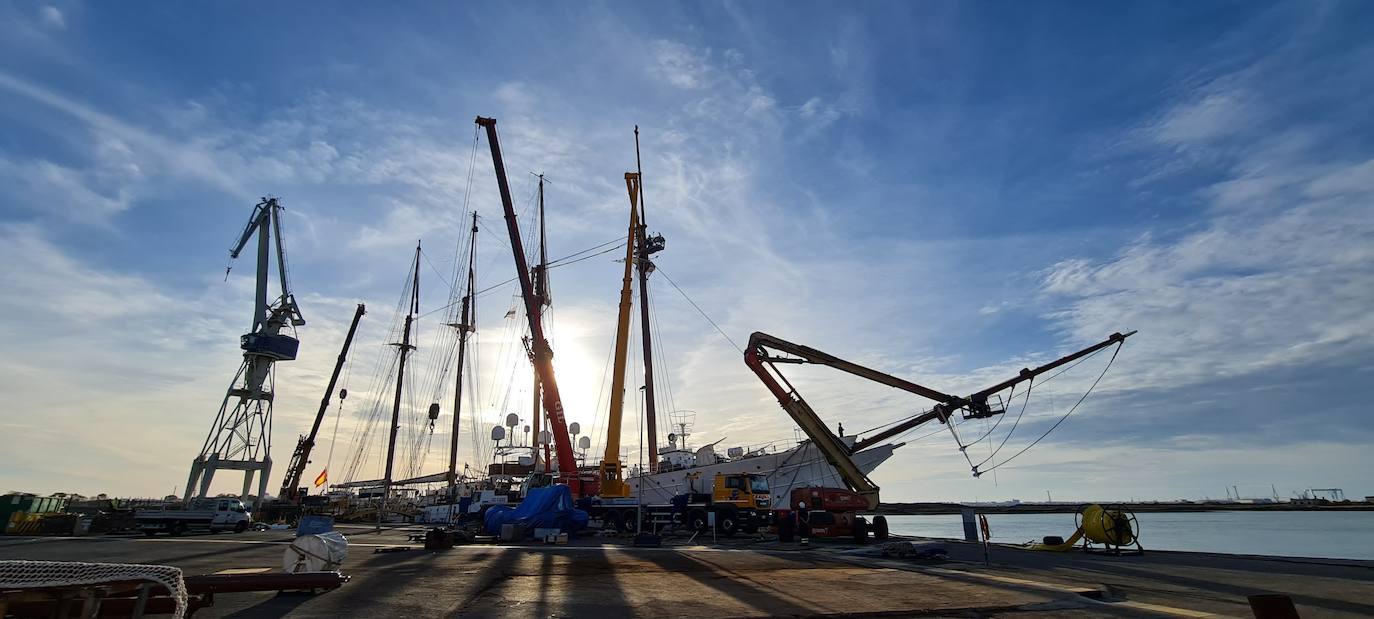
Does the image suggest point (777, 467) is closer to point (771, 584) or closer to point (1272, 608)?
point (771, 584)

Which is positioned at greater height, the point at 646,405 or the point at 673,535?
the point at 646,405

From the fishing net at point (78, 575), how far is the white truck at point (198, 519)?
1332 inches

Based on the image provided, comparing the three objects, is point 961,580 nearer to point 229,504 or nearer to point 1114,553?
point 1114,553

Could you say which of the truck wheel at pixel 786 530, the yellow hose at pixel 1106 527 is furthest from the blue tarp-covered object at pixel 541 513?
the yellow hose at pixel 1106 527

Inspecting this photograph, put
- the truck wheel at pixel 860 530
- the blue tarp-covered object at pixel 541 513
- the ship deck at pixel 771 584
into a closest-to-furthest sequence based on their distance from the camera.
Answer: the ship deck at pixel 771 584 < the truck wheel at pixel 860 530 < the blue tarp-covered object at pixel 541 513

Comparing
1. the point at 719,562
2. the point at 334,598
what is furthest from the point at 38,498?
the point at 719,562

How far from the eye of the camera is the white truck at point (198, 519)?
32312mm

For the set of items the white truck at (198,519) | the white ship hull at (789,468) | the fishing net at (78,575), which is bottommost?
the white truck at (198,519)

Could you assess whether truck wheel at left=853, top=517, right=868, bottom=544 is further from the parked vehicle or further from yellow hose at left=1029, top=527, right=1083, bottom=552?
yellow hose at left=1029, top=527, right=1083, bottom=552

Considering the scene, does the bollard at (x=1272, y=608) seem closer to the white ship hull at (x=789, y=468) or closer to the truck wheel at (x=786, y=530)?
the truck wheel at (x=786, y=530)

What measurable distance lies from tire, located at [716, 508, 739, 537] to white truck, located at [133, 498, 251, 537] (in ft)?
92.0

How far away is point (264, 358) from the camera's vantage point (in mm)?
54438

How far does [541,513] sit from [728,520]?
8.97 m

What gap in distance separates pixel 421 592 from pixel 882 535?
2213 centimetres
